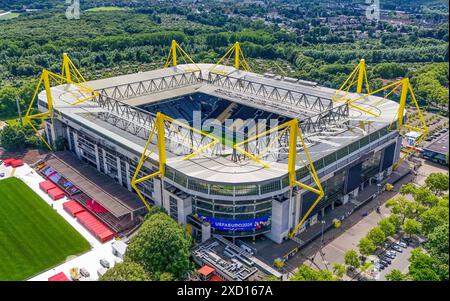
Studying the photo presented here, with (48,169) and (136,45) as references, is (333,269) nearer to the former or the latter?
(48,169)

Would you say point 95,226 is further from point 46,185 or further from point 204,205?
point 204,205

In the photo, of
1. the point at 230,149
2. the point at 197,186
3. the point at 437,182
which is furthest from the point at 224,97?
the point at 437,182

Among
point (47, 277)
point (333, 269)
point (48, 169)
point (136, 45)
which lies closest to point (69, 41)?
point (136, 45)

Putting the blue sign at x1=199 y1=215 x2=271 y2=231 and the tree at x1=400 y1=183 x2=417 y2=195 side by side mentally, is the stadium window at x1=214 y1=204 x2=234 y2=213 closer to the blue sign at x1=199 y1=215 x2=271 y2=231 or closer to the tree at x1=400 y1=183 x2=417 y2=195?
the blue sign at x1=199 y1=215 x2=271 y2=231

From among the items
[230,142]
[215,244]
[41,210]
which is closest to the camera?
[215,244]

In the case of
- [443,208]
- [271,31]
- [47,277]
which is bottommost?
[47,277]

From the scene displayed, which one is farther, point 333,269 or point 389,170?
point 389,170
